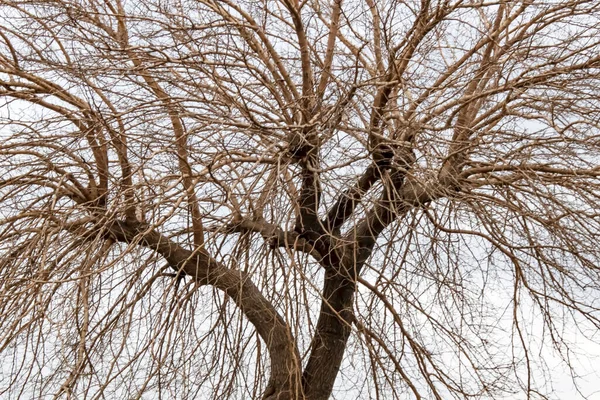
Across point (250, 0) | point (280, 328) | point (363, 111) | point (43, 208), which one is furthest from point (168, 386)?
point (250, 0)

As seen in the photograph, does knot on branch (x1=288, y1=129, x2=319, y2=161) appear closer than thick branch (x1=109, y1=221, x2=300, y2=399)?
Yes

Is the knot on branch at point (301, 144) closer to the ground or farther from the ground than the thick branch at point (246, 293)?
farther from the ground

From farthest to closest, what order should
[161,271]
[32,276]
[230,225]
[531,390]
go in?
1. [161,271]
2. [230,225]
3. [531,390]
4. [32,276]

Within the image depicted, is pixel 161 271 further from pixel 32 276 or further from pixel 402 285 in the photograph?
pixel 402 285

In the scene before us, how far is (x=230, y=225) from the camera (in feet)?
19.9

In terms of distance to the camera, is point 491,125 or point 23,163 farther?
point 491,125

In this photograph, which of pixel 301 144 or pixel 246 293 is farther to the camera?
pixel 246 293

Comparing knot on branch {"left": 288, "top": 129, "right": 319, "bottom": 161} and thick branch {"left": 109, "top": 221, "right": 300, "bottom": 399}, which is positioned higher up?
knot on branch {"left": 288, "top": 129, "right": 319, "bottom": 161}

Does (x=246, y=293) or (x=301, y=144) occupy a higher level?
(x=301, y=144)

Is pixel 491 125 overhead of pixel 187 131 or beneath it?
overhead

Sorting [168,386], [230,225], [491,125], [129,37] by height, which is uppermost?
[491,125]

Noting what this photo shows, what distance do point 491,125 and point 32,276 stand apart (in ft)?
12.2

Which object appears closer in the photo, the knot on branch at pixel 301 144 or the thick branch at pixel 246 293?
the knot on branch at pixel 301 144

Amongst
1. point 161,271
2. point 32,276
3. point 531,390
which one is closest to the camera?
point 32,276
